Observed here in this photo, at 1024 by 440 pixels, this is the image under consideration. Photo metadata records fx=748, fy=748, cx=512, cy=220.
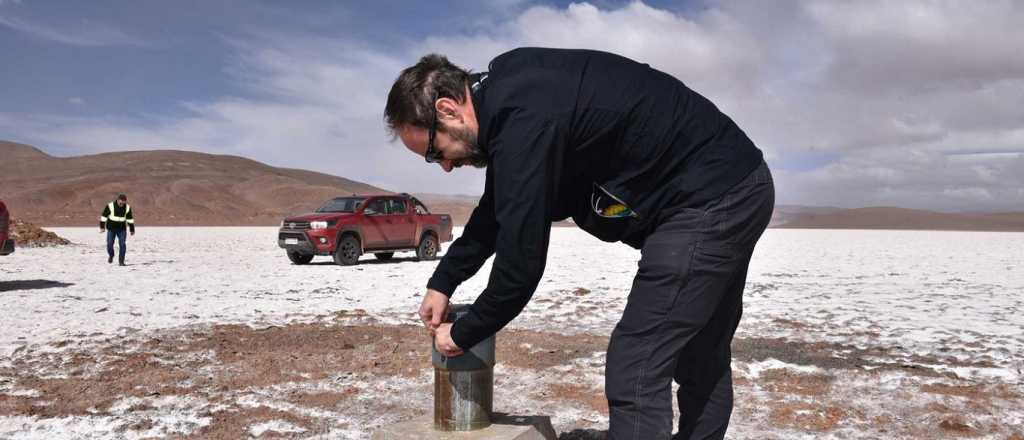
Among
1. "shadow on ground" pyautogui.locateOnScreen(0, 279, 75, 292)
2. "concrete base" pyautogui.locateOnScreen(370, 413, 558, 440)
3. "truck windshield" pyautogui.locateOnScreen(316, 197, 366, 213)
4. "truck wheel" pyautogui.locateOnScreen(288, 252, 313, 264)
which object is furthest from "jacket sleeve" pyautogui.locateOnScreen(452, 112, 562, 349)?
"truck wheel" pyautogui.locateOnScreen(288, 252, 313, 264)

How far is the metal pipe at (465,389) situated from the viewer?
289 centimetres

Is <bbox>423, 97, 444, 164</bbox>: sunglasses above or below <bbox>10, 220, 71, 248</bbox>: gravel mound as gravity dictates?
above

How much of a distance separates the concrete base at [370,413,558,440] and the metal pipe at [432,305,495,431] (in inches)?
1.7

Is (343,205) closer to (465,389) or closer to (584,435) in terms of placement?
(584,435)

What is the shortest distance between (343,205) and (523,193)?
15058 millimetres

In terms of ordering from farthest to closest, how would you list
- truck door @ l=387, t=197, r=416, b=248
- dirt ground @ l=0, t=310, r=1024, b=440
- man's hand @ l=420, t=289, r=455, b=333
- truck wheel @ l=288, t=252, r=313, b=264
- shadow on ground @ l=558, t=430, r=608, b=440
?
truck door @ l=387, t=197, r=416, b=248
truck wheel @ l=288, t=252, r=313, b=264
dirt ground @ l=0, t=310, r=1024, b=440
shadow on ground @ l=558, t=430, r=608, b=440
man's hand @ l=420, t=289, r=455, b=333

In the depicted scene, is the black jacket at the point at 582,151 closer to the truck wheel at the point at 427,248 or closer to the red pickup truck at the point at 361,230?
the red pickup truck at the point at 361,230

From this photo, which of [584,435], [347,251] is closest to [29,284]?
[347,251]

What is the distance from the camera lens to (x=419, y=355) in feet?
19.5

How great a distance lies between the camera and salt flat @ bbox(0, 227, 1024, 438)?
13.8 ft

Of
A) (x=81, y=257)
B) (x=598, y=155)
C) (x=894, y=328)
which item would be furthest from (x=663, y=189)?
(x=81, y=257)

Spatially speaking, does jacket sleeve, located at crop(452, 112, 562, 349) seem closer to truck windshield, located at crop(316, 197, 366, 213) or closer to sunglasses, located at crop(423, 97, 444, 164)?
sunglasses, located at crop(423, 97, 444, 164)

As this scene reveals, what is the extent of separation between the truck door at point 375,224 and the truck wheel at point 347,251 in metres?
0.22

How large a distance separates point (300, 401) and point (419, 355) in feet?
4.83
